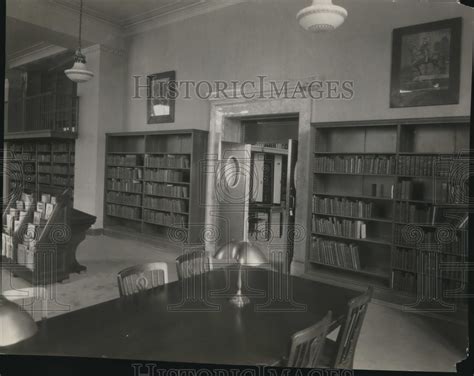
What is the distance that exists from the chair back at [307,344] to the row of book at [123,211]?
5661mm

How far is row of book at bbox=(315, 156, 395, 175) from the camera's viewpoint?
14.6 ft

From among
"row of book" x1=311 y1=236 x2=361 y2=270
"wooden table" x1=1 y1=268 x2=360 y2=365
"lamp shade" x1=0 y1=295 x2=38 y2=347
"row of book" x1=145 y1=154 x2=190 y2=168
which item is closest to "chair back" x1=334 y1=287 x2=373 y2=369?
"wooden table" x1=1 y1=268 x2=360 y2=365

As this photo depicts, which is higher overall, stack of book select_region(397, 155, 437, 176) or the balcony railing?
the balcony railing

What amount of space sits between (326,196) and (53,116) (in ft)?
20.3

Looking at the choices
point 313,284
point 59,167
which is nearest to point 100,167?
point 59,167

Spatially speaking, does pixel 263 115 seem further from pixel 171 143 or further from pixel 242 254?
pixel 242 254

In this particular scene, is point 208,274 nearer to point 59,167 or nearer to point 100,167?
point 100,167

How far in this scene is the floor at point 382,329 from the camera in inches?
119

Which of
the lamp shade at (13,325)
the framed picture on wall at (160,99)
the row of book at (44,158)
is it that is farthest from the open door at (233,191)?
the lamp shade at (13,325)

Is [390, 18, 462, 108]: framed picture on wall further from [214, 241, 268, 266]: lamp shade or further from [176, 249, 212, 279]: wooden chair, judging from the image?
[214, 241, 268, 266]: lamp shade

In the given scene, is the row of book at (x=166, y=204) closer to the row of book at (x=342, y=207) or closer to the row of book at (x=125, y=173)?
the row of book at (x=125, y=173)

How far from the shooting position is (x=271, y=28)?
18.3 ft

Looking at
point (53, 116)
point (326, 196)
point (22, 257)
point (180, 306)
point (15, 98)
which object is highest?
point (15, 98)

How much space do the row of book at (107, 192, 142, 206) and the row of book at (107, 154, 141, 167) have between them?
1.89 feet
